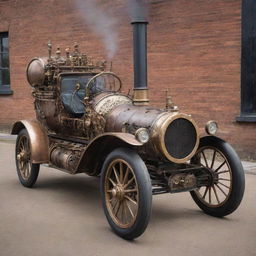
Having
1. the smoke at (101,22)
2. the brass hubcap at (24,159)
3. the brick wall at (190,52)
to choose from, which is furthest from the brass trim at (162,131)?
the smoke at (101,22)

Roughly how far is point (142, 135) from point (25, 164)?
302cm

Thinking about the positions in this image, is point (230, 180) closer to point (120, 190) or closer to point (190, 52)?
point (120, 190)

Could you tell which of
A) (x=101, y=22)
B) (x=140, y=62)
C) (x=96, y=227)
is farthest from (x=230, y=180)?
(x=101, y=22)

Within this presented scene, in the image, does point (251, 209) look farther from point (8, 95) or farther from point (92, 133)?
point (8, 95)

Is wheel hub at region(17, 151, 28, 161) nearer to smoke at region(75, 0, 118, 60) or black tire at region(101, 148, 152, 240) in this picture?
black tire at region(101, 148, 152, 240)

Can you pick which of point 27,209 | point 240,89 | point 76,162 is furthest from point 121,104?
point 240,89

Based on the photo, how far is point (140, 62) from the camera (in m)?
6.10

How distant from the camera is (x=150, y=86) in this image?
34.4 ft

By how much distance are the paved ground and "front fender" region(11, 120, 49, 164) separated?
0.51 metres

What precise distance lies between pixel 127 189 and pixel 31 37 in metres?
9.38

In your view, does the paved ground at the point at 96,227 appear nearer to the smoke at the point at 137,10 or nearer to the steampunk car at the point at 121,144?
the steampunk car at the point at 121,144

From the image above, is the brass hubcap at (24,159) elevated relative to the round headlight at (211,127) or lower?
lower

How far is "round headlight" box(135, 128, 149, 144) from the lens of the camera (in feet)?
15.3

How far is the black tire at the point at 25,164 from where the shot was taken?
682 centimetres
